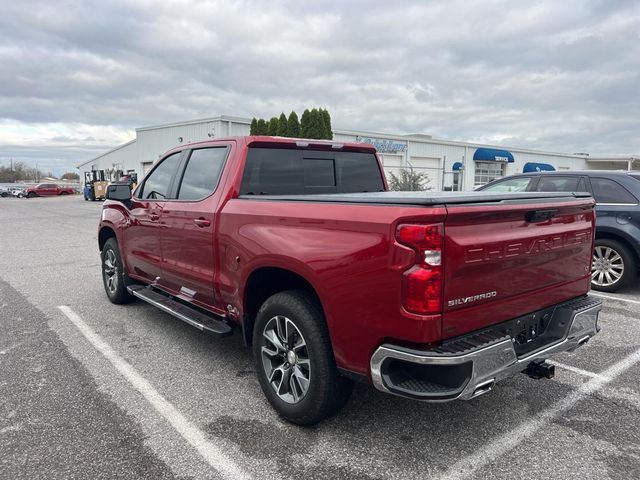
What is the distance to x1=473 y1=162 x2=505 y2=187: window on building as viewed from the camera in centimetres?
3875

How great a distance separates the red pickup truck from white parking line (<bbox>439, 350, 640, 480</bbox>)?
0.41 metres

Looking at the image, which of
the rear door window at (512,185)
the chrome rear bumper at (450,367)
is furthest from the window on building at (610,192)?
the chrome rear bumper at (450,367)

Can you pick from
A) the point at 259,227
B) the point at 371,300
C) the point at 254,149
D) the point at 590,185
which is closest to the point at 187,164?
the point at 254,149

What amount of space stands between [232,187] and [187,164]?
985 millimetres

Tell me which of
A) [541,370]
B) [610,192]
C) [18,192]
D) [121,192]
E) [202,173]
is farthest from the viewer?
[18,192]

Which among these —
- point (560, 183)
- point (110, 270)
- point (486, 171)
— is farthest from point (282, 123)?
point (486, 171)

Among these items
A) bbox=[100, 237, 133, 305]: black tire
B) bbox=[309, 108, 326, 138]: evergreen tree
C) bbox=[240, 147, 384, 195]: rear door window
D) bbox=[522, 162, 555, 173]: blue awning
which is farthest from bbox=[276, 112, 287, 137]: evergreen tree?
bbox=[522, 162, 555, 173]: blue awning

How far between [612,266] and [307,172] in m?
4.94

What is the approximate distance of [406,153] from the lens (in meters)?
33.0

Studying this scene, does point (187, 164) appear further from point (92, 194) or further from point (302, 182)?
point (92, 194)

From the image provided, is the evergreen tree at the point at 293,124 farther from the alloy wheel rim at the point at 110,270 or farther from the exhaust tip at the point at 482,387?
the exhaust tip at the point at 482,387

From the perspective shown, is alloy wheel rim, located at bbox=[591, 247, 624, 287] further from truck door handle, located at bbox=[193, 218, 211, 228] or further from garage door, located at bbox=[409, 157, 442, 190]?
garage door, located at bbox=[409, 157, 442, 190]

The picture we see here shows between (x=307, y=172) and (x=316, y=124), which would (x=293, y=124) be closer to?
(x=316, y=124)

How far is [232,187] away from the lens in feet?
12.7
